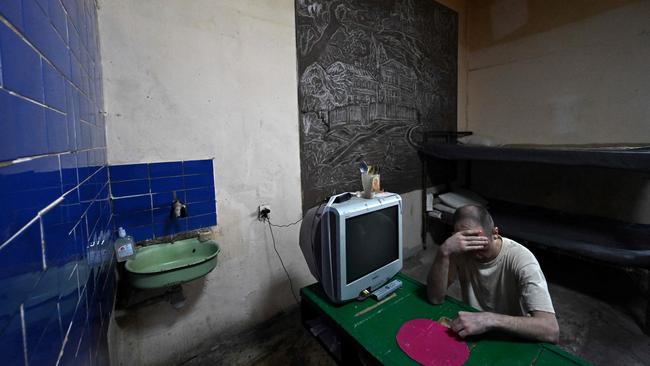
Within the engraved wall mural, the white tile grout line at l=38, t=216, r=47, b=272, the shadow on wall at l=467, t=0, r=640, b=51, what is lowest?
the white tile grout line at l=38, t=216, r=47, b=272

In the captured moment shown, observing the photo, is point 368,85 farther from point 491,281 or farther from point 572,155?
point 491,281

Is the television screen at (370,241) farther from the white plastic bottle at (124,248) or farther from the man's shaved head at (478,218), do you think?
the white plastic bottle at (124,248)

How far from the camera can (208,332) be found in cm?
196

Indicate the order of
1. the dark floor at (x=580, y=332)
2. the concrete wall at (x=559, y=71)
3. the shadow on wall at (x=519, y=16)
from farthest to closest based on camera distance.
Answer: the shadow on wall at (x=519, y=16), the concrete wall at (x=559, y=71), the dark floor at (x=580, y=332)

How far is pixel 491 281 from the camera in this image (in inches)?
52.7

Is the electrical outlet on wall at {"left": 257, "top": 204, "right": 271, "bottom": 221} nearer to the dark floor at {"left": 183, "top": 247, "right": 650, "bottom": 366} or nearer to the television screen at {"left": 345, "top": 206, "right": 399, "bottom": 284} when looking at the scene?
the dark floor at {"left": 183, "top": 247, "right": 650, "bottom": 366}

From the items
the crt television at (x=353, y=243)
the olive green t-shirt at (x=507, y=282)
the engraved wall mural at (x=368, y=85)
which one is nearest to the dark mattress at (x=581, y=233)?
the engraved wall mural at (x=368, y=85)

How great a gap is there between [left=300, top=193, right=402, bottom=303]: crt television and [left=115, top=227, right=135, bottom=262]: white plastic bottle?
0.97 meters

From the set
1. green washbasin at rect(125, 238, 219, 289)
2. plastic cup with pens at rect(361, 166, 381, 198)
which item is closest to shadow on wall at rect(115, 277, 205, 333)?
green washbasin at rect(125, 238, 219, 289)

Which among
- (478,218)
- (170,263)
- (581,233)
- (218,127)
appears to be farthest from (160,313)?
(581,233)

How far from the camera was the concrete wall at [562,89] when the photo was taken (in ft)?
8.81

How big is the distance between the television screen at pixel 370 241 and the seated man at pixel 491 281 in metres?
0.23

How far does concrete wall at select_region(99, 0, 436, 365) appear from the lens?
1.57 metres

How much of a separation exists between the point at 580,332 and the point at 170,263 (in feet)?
9.95
